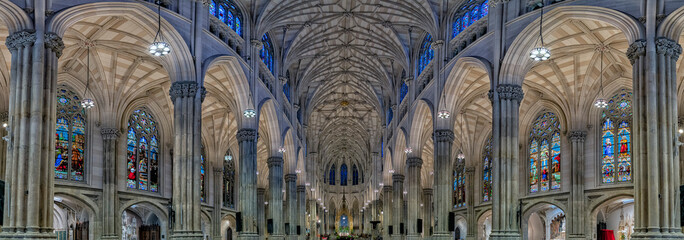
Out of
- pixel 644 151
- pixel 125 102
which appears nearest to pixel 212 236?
pixel 125 102

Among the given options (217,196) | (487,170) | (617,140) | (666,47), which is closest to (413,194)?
(487,170)

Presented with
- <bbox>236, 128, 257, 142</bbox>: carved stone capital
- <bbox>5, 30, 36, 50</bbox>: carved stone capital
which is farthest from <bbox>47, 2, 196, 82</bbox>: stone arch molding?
<bbox>236, 128, 257, 142</bbox>: carved stone capital

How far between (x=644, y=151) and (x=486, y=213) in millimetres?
Result: 26591

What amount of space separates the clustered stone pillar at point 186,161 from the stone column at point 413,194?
22.5 metres

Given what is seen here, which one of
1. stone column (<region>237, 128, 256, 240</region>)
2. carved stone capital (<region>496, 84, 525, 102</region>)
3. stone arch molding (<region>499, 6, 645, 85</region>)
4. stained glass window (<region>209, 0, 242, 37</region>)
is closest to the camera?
stone arch molding (<region>499, 6, 645, 85</region>)

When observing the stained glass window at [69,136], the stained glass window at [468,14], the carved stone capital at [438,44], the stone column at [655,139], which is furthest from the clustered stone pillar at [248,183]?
the stone column at [655,139]

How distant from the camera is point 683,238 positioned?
1897cm

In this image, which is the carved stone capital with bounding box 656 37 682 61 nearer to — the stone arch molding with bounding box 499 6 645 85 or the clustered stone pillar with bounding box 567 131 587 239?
the stone arch molding with bounding box 499 6 645 85

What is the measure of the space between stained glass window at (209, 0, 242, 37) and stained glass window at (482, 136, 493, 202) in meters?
21.4

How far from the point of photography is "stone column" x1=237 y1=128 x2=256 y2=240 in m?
34.1

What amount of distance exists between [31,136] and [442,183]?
73.9ft

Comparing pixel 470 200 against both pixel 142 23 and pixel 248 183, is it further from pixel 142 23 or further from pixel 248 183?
pixel 142 23

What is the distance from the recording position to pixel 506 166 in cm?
2595

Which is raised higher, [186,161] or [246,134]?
[246,134]
